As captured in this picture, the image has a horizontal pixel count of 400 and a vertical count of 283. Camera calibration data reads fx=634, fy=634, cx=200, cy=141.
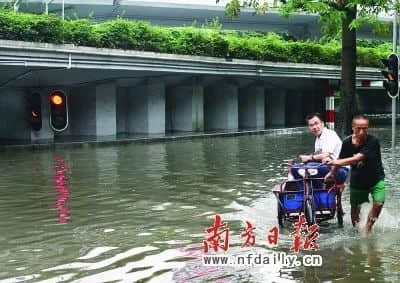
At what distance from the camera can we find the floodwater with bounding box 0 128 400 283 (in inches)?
268

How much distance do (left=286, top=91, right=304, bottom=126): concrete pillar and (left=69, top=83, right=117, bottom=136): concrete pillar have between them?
16.0 metres

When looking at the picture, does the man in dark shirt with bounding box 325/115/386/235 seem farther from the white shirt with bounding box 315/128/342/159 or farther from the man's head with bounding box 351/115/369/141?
the white shirt with bounding box 315/128/342/159

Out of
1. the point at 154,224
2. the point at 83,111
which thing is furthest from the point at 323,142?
the point at 83,111

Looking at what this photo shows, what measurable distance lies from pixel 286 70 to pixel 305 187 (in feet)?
75.7

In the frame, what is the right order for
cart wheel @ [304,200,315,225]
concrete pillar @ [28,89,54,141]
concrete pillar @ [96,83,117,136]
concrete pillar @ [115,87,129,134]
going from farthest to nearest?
concrete pillar @ [115,87,129,134]
concrete pillar @ [96,83,117,136]
concrete pillar @ [28,89,54,141]
cart wheel @ [304,200,315,225]

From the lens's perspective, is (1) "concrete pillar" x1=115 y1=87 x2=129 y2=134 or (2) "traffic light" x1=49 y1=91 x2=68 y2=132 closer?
(2) "traffic light" x1=49 y1=91 x2=68 y2=132

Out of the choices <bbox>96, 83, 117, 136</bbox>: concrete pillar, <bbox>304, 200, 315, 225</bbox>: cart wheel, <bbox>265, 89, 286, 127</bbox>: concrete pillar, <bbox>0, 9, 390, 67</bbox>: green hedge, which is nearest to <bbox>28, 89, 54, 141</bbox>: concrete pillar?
<bbox>96, 83, 117, 136</bbox>: concrete pillar

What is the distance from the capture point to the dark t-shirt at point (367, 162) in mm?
8094

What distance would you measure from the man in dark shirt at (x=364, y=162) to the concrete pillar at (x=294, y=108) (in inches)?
1238

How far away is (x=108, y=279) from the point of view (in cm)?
657

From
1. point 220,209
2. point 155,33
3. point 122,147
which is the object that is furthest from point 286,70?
point 220,209

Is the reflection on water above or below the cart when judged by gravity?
below

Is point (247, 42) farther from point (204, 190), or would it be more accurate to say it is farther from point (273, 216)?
point (273, 216)

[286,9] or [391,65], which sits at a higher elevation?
[286,9]
